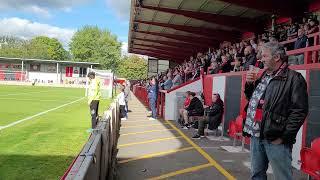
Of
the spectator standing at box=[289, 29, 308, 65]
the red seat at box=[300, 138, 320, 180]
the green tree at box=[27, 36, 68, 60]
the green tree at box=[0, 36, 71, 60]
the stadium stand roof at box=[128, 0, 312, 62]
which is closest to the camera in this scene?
the red seat at box=[300, 138, 320, 180]

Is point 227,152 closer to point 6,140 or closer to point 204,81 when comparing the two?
point 6,140

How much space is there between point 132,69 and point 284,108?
10532cm

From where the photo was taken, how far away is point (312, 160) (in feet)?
20.0

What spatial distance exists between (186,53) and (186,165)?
34.9 metres

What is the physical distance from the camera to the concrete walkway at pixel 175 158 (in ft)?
26.6

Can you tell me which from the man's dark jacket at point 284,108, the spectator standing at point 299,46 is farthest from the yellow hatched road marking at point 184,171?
the man's dark jacket at point 284,108

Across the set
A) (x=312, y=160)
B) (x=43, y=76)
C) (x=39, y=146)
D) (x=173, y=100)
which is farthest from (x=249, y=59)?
(x=43, y=76)

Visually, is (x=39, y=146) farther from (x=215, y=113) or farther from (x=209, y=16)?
(x=209, y=16)

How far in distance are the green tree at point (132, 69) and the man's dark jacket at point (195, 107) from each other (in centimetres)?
9352

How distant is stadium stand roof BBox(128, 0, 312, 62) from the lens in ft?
61.7

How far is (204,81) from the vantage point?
18.0 metres

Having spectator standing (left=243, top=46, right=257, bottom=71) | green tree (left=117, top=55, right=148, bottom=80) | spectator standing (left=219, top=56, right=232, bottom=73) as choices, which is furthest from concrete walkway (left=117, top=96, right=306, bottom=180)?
green tree (left=117, top=55, right=148, bottom=80)

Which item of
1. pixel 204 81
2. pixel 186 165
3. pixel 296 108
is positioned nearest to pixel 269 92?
pixel 296 108

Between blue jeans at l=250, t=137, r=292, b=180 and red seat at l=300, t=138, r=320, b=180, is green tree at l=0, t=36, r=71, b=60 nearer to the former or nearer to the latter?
red seat at l=300, t=138, r=320, b=180
